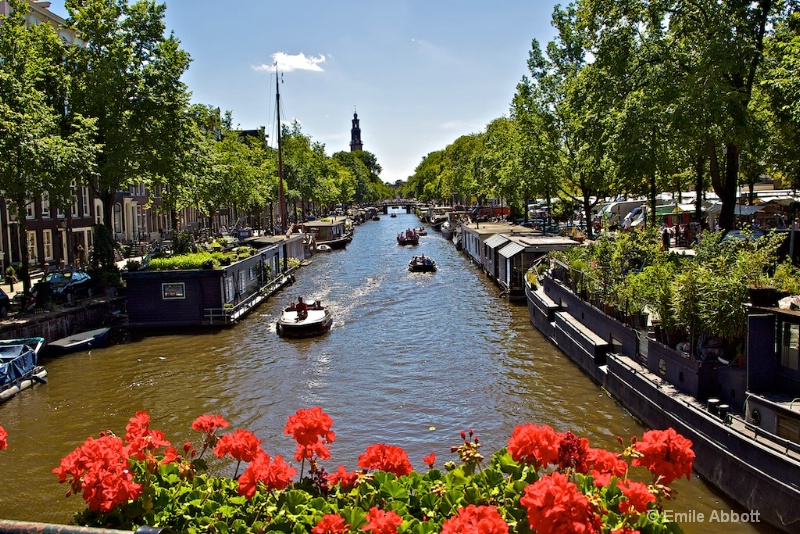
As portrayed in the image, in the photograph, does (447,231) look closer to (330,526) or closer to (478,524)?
(330,526)

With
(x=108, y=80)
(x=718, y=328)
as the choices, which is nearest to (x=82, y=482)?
(x=718, y=328)

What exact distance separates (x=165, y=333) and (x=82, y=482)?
2597 cm

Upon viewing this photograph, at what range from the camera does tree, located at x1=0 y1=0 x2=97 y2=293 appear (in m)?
26.4

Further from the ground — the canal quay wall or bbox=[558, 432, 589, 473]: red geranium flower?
bbox=[558, 432, 589, 473]: red geranium flower

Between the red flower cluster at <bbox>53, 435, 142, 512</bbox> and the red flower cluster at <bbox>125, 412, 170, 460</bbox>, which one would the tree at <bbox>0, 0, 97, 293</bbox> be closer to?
the red flower cluster at <bbox>125, 412, 170, 460</bbox>

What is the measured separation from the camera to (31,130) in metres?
26.9

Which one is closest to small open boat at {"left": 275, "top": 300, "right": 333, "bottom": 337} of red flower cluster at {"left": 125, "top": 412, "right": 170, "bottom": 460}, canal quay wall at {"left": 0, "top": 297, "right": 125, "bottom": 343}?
canal quay wall at {"left": 0, "top": 297, "right": 125, "bottom": 343}

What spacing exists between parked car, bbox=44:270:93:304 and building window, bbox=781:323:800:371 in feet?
94.4

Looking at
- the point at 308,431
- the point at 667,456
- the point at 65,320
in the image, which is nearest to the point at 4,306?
the point at 65,320

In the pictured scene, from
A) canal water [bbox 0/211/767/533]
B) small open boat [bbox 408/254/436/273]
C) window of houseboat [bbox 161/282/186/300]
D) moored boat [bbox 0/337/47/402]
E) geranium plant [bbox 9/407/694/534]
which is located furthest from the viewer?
small open boat [bbox 408/254/436/273]

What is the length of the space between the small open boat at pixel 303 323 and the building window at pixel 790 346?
20.4m

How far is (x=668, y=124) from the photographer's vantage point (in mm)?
24438

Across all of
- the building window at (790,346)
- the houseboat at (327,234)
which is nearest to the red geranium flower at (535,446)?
the building window at (790,346)

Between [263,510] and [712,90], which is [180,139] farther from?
[263,510]
